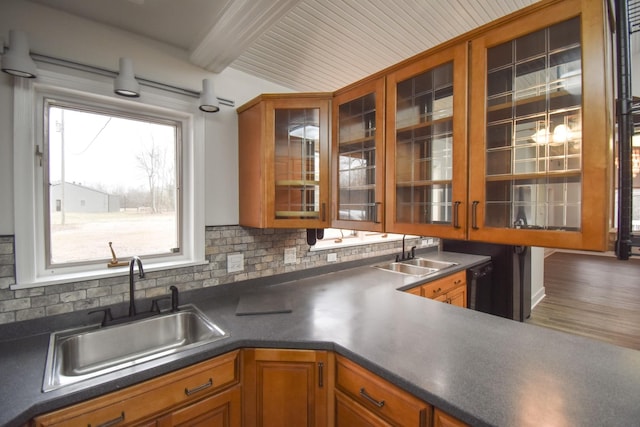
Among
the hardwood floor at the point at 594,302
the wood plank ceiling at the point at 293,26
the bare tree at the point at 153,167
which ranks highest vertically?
the wood plank ceiling at the point at 293,26

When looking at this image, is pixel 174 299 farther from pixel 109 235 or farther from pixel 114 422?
pixel 114 422

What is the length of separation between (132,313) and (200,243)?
1.70ft

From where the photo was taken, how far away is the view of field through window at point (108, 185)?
1.51m

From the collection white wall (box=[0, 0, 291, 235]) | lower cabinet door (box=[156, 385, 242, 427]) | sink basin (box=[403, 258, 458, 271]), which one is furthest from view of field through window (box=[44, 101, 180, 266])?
sink basin (box=[403, 258, 458, 271])

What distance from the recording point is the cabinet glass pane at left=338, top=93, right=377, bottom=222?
69.0 inches

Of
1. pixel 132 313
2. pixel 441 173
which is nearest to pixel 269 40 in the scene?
pixel 441 173

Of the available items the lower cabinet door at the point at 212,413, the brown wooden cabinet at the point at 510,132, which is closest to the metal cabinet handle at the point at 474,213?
the brown wooden cabinet at the point at 510,132

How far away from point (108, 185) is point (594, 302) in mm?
6308

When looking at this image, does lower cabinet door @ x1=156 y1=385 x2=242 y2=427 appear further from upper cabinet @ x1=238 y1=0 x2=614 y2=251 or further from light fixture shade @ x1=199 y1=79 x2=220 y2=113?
light fixture shade @ x1=199 y1=79 x2=220 y2=113

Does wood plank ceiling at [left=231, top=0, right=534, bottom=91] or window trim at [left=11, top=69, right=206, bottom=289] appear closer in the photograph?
window trim at [left=11, top=69, right=206, bottom=289]

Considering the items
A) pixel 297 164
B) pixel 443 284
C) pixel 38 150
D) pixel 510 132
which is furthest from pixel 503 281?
pixel 38 150

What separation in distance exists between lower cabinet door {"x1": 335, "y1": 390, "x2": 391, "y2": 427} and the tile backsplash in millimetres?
1049

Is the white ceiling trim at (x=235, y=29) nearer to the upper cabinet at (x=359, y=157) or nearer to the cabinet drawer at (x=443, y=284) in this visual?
the upper cabinet at (x=359, y=157)

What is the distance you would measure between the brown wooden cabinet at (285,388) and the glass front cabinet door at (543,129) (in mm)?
969
